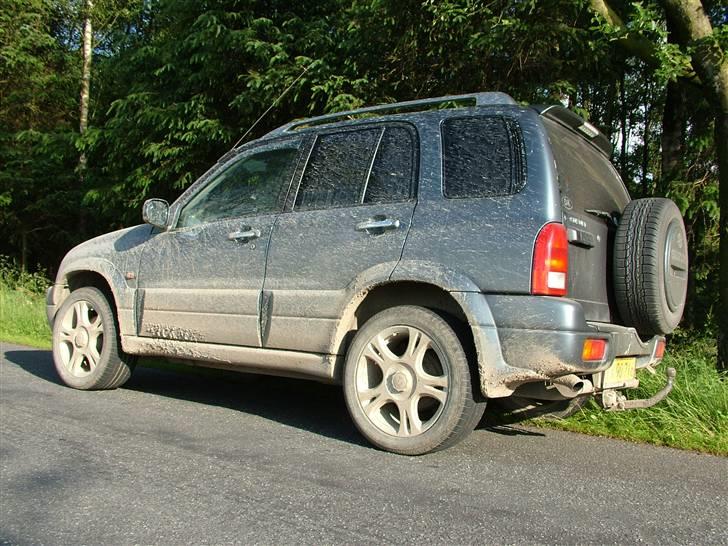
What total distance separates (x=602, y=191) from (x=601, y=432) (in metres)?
1.56

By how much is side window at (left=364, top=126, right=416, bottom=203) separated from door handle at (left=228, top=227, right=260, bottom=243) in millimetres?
854

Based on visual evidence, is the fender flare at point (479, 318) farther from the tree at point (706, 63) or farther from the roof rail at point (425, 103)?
the tree at point (706, 63)

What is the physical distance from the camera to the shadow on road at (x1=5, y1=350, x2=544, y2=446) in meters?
4.56

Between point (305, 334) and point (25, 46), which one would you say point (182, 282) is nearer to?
point (305, 334)

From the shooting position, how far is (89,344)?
5.52m

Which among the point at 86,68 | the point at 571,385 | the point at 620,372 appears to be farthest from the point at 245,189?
the point at 86,68

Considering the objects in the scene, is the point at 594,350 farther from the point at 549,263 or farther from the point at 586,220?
A: the point at 586,220

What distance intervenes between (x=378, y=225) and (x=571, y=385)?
140cm

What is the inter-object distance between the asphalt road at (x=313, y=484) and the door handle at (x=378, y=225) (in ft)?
4.24

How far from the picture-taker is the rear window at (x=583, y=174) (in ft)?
12.4

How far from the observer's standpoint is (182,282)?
4887 mm

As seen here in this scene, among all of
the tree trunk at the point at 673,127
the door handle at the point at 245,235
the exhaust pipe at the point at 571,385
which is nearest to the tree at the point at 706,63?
the exhaust pipe at the point at 571,385

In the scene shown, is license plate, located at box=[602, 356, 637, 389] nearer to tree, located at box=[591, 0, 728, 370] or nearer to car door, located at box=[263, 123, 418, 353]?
car door, located at box=[263, 123, 418, 353]

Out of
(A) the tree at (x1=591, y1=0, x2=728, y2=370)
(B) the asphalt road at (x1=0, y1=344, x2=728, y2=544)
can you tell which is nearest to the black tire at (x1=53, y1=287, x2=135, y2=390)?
(B) the asphalt road at (x1=0, y1=344, x2=728, y2=544)
